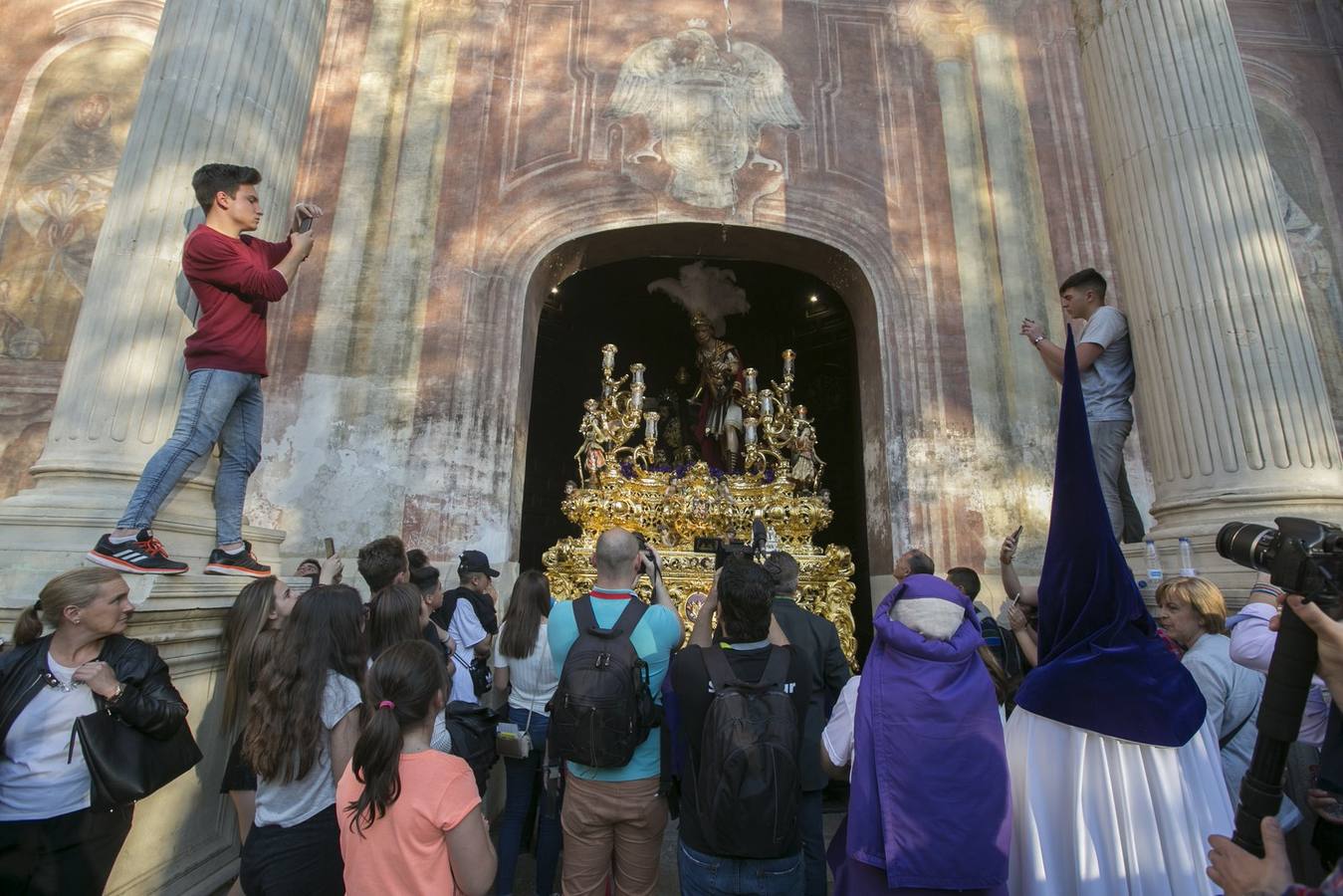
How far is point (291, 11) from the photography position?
20.2 ft

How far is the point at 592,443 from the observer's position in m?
8.28

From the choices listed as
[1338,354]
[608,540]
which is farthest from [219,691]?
[1338,354]

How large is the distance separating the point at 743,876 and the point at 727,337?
1097cm

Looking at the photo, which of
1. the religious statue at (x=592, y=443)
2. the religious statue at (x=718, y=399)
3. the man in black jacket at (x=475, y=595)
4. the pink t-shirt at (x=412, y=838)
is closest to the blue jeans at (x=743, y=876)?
the pink t-shirt at (x=412, y=838)

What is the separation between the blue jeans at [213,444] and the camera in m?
3.84

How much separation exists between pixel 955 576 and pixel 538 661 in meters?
2.63

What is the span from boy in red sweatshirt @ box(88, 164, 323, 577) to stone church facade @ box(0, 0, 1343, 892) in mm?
696

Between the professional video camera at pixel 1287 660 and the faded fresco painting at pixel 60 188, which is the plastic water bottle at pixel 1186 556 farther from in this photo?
the faded fresco painting at pixel 60 188

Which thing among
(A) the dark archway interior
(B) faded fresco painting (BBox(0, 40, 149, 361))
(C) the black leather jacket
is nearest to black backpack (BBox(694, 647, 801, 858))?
(C) the black leather jacket

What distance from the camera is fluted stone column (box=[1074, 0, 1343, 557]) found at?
16.3ft

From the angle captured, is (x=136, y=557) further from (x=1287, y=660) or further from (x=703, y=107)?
(x=703, y=107)

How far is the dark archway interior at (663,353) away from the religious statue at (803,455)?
2141 millimetres

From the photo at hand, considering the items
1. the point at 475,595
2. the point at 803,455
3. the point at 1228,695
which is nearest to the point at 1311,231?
the point at 803,455

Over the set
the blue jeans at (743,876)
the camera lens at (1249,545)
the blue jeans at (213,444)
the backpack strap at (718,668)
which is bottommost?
the blue jeans at (743,876)
